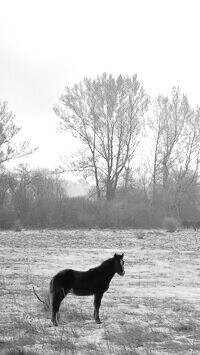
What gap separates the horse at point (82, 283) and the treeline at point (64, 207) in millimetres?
28557

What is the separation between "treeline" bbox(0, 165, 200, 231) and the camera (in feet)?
131

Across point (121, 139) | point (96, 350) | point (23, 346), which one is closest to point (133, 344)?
point (96, 350)

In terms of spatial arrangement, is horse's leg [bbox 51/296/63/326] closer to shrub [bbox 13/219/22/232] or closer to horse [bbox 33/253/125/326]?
horse [bbox 33/253/125/326]

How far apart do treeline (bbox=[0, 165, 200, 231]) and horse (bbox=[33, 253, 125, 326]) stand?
28.6 meters

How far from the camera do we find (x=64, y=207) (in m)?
41.4

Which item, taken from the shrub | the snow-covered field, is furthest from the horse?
the shrub

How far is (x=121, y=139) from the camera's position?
44.8m

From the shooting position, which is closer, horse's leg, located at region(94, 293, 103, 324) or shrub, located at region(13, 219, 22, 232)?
horse's leg, located at region(94, 293, 103, 324)

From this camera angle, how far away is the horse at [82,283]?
746 cm

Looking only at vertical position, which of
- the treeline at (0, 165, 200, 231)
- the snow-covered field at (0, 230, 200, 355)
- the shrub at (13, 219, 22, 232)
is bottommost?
the snow-covered field at (0, 230, 200, 355)

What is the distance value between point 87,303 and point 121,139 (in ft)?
118

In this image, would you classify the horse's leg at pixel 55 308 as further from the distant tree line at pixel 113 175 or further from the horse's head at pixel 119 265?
the distant tree line at pixel 113 175

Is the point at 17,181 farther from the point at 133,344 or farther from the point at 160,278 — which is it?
the point at 133,344

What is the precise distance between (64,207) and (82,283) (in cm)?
3388
